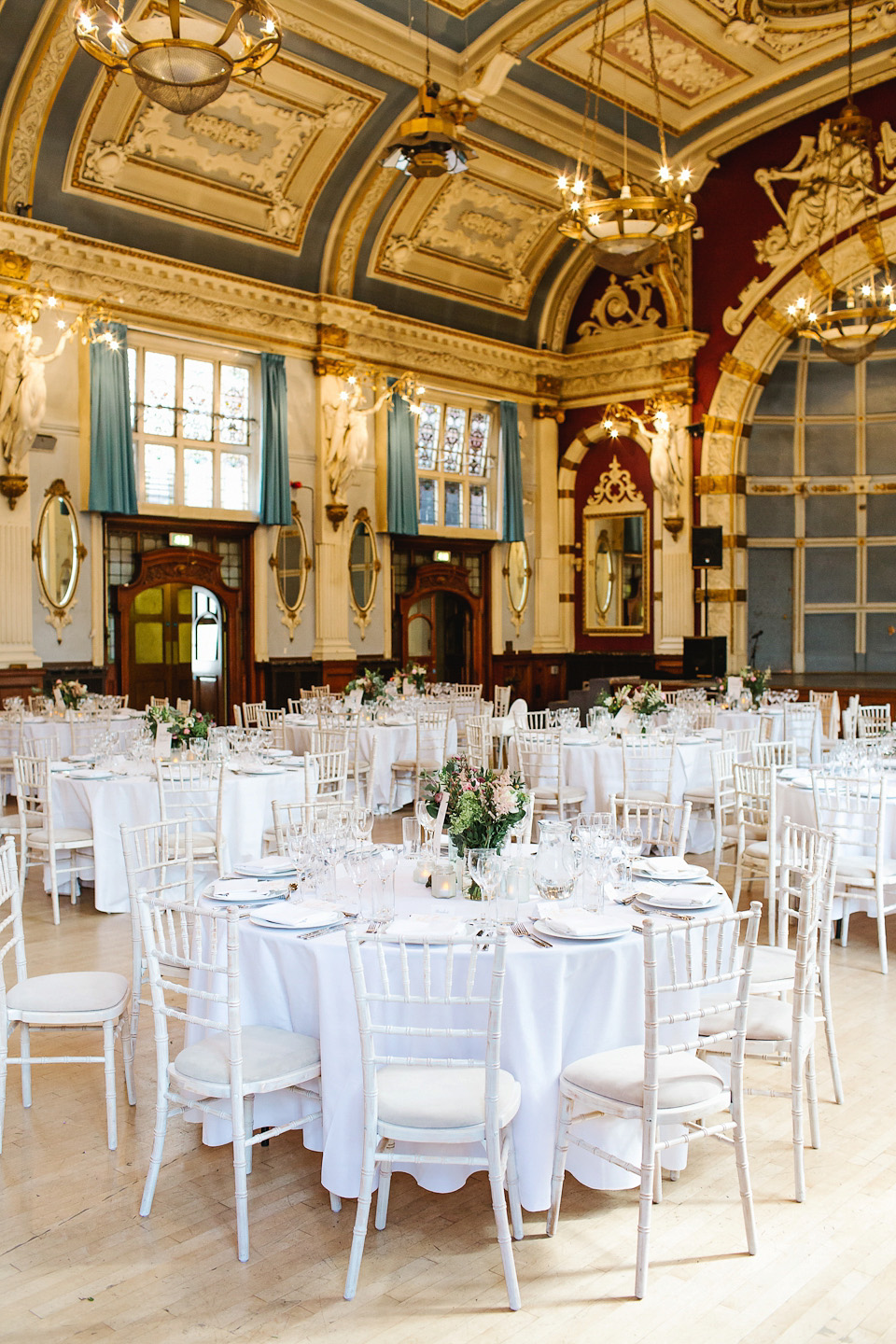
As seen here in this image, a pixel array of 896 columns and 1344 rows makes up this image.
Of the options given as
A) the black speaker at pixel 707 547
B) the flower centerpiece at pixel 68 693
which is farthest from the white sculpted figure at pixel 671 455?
the flower centerpiece at pixel 68 693

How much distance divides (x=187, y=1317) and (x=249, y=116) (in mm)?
12421

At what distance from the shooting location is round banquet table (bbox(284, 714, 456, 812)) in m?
9.86

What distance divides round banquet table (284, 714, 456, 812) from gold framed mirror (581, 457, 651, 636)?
701cm

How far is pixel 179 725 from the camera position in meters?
7.48

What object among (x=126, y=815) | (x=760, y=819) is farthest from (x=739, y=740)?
(x=126, y=815)

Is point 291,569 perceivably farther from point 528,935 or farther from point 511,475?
point 528,935

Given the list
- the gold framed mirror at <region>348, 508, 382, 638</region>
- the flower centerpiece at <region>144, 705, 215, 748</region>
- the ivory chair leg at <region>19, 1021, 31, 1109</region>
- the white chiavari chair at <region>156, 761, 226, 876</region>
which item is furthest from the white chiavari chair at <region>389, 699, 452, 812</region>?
the ivory chair leg at <region>19, 1021, 31, 1109</region>

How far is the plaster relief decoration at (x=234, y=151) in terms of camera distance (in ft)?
38.7

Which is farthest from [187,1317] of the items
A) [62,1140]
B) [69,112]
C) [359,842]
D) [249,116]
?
[249,116]

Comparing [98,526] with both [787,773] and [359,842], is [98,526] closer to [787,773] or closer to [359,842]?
[787,773]

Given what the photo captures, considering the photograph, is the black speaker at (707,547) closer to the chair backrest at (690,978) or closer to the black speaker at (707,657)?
the black speaker at (707,657)

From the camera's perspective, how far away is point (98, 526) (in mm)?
12344

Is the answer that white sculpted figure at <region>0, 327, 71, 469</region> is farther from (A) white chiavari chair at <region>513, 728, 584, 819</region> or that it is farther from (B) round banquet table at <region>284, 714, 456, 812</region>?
(A) white chiavari chair at <region>513, 728, 584, 819</region>

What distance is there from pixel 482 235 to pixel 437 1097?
571 inches
